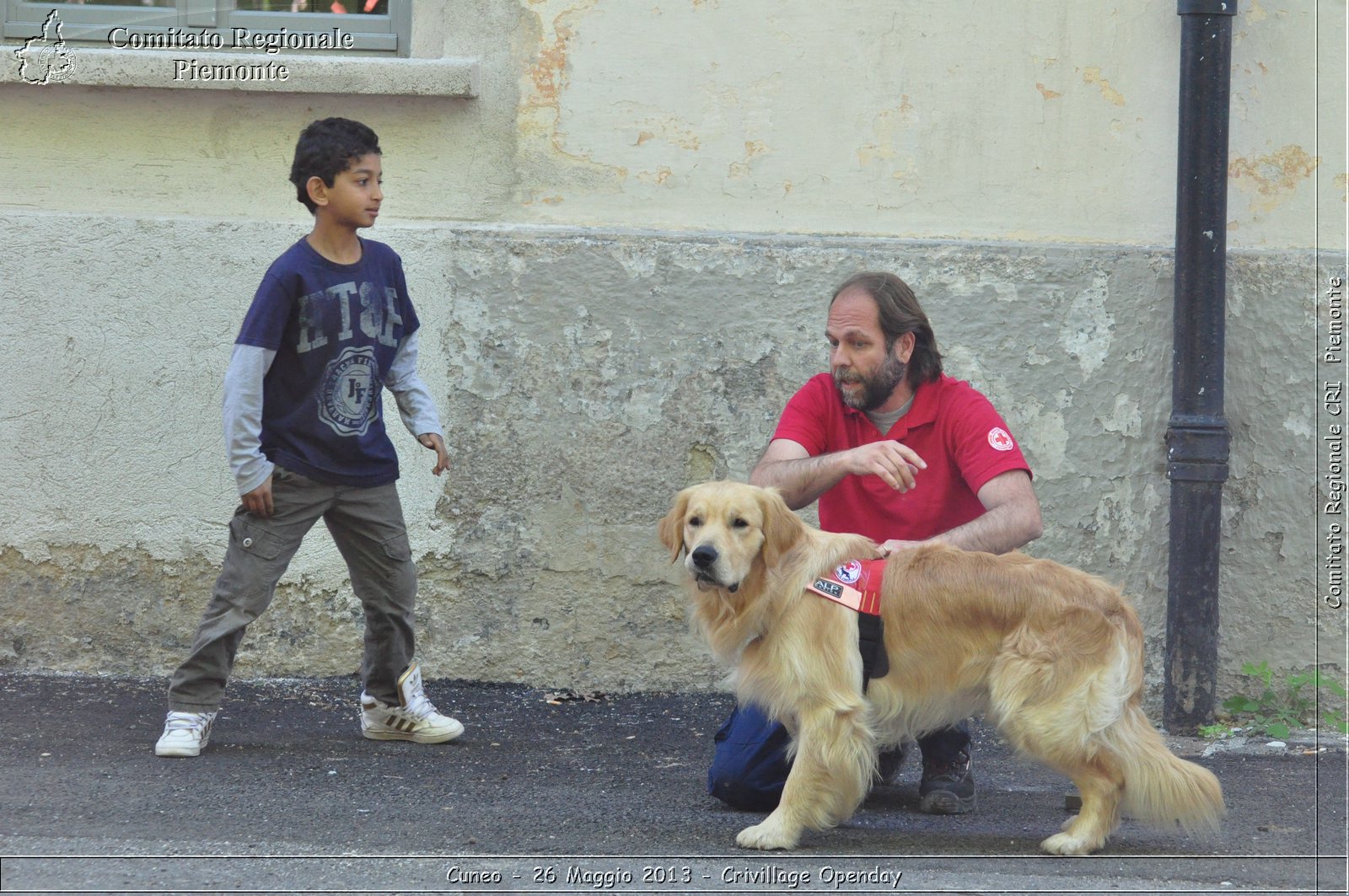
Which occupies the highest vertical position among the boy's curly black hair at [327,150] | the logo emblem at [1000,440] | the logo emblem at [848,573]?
the boy's curly black hair at [327,150]

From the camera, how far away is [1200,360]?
5.18 m

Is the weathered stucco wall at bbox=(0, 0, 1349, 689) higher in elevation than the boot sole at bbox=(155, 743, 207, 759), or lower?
higher

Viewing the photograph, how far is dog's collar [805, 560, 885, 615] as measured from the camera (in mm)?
3625

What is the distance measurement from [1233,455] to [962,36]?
1967mm

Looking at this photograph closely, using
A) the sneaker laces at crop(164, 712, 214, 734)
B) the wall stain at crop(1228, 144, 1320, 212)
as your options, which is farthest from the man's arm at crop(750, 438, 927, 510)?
the wall stain at crop(1228, 144, 1320, 212)

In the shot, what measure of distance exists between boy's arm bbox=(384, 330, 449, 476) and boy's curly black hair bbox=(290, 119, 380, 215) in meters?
0.56

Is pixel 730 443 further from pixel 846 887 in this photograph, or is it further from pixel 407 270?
pixel 846 887

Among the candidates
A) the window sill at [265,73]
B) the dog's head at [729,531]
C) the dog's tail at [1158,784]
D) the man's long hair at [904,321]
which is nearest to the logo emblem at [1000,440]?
the man's long hair at [904,321]

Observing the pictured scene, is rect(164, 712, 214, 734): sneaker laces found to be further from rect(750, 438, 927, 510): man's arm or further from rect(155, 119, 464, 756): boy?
rect(750, 438, 927, 510): man's arm

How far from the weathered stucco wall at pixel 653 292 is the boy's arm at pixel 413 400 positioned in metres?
0.65

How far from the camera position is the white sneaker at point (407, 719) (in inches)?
183

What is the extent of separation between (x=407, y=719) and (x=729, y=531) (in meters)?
1.66

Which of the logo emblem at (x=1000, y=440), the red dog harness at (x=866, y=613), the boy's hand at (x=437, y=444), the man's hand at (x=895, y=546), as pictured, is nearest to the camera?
the red dog harness at (x=866, y=613)

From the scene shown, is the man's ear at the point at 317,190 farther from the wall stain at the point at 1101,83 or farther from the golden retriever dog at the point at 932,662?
the wall stain at the point at 1101,83
